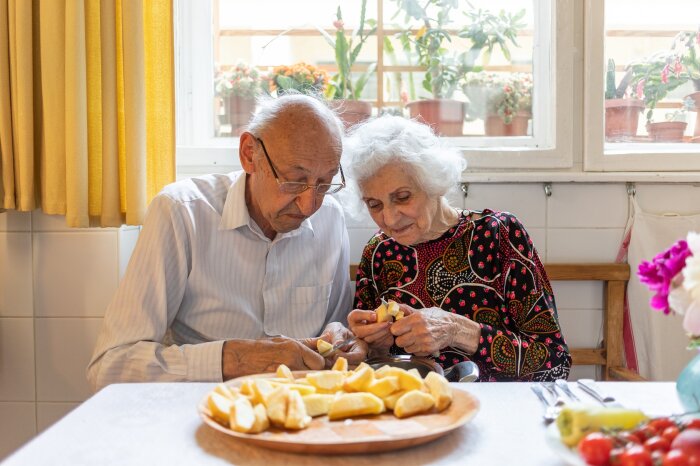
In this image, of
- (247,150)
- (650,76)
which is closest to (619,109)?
(650,76)

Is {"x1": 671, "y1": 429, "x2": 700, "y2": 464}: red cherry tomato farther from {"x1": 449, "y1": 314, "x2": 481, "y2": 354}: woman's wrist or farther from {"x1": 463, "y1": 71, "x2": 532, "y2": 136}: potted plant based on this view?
{"x1": 463, "y1": 71, "x2": 532, "y2": 136}: potted plant

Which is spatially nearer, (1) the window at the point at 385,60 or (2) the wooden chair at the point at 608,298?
(2) the wooden chair at the point at 608,298

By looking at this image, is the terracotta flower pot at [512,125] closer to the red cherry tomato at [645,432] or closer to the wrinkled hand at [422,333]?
the wrinkled hand at [422,333]

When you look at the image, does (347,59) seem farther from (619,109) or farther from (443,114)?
(619,109)

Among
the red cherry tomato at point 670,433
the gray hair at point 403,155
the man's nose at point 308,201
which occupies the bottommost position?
the red cherry tomato at point 670,433

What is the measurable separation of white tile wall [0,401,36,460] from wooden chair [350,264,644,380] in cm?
117

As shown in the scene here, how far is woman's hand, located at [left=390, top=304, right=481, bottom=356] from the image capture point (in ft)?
6.08

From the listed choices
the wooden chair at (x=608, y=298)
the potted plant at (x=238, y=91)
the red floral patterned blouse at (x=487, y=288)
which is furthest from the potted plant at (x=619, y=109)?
the potted plant at (x=238, y=91)

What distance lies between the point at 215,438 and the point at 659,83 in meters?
2.27

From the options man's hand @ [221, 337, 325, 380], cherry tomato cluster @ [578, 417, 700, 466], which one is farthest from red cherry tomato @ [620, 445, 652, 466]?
man's hand @ [221, 337, 325, 380]

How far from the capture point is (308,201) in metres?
1.92

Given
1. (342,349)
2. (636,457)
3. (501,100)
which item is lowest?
(342,349)

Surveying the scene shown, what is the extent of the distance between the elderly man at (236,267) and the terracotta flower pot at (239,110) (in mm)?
689

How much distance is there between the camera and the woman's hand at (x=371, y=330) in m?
1.86
